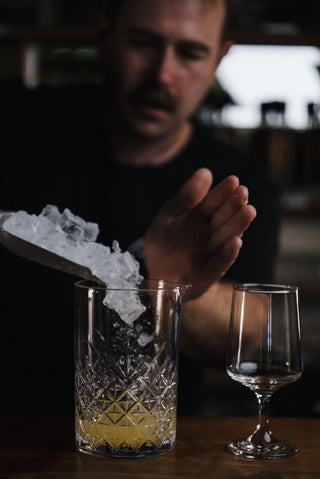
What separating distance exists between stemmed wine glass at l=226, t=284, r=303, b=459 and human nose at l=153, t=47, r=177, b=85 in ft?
2.84

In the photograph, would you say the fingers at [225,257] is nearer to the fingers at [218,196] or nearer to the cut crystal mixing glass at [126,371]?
the fingers at [218,196]

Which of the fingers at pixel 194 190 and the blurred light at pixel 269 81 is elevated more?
the blurred light at pixel 269 81

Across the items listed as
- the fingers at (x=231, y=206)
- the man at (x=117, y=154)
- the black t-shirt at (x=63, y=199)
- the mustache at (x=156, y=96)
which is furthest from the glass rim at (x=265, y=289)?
the mustache at (x=156, y=96)

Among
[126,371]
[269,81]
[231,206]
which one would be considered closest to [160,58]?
[231,206]

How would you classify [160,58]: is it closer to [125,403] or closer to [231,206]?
[231,206]

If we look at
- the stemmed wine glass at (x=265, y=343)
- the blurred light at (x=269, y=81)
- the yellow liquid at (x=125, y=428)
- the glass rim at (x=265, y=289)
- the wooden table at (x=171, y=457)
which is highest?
the blurred light at (x=269, y=81)

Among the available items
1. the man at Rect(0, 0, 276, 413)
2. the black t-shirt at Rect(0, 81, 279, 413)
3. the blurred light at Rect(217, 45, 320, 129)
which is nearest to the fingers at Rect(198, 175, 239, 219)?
the man at Rect(0, 0, 276, 413)

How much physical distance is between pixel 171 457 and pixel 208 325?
520 millimetres

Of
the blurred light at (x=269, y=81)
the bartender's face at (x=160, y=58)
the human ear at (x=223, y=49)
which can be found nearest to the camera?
the bartender's face at (x=160, y=58)

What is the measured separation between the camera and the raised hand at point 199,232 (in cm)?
96

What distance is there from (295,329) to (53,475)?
35 centimetres

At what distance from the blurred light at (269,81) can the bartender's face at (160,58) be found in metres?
1.24

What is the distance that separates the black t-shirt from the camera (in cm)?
→ 158

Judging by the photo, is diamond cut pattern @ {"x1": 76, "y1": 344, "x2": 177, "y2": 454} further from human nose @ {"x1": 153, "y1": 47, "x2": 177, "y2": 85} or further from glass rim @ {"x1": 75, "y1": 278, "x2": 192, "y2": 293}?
human nose @ {"x1": 153, "y1": 47, "x2": 177, "y2": 85}
